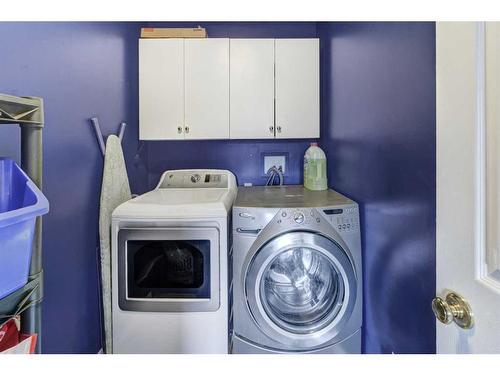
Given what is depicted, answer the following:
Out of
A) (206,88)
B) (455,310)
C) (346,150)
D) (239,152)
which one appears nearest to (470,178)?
(455,310)

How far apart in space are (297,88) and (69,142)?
1560 mm

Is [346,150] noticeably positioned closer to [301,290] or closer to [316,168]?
[316,168]

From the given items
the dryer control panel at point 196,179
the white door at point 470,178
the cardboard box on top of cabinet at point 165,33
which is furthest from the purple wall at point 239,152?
the white door at point 470,178

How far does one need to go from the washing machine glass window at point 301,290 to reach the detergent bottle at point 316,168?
27.2 inches

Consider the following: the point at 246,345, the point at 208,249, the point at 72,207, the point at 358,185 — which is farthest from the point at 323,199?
the point at 72,207

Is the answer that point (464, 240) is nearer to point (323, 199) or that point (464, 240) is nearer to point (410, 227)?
point (410, 227)

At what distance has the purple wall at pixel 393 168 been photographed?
3.40 feet

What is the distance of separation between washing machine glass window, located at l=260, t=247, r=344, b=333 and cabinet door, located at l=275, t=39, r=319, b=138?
3.24 feet

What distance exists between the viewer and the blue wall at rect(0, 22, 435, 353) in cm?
106

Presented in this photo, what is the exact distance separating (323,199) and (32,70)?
1.56m

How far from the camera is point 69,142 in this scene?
139cm

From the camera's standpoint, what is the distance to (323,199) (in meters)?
1.76

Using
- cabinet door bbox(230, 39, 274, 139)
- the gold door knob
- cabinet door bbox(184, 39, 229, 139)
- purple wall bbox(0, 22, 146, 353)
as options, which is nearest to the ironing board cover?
purple wall bbox(0, 22, 146, 353)

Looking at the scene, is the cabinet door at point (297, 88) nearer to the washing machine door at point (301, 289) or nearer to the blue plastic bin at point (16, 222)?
the washing machine door at point (301, 289)
